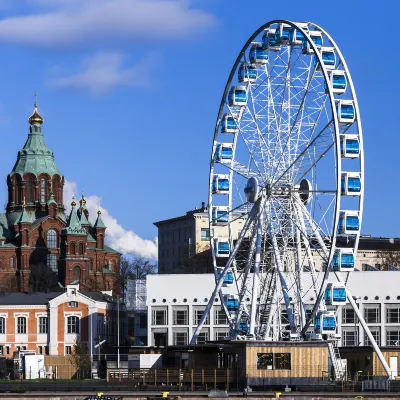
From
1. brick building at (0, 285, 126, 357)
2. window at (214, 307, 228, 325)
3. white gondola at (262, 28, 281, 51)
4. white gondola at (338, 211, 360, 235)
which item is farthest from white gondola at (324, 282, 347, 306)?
brick building at (0, 285, 126, 357)

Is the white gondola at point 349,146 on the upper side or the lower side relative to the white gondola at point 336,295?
upper

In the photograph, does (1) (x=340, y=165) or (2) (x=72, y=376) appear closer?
(1) (x=340, y=165)

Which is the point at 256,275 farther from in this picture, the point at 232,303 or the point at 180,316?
→ the point at 180,316

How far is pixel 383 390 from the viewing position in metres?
85.1

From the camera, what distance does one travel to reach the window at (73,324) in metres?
152

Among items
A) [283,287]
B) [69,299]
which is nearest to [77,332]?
[69,299]

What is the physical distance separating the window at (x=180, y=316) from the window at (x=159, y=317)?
0.89 m

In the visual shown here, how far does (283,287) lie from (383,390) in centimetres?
1042

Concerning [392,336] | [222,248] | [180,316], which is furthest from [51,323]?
[222,248]

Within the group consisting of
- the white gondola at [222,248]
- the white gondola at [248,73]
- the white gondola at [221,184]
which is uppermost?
the white gondola at [248,73]

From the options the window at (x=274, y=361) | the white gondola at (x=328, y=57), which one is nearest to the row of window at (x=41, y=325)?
the window at (x=274, y=361)

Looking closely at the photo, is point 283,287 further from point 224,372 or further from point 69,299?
point 69,299

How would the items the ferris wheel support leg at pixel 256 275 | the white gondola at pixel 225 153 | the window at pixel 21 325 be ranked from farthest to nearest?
the window at pixel 21 325, the white gondola at pixel 225 153, the ferris wheel support leg at pixel 256 275

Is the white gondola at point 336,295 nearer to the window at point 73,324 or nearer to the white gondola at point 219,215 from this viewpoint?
the white gondola at point 219,215
